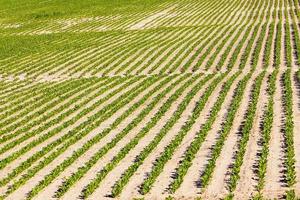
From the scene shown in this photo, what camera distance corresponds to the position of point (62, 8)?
88.8 meters

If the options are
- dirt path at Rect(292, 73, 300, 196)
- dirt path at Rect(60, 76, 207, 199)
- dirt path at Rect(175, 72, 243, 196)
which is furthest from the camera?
dirt path at Rect(292, 73, 300, 196)

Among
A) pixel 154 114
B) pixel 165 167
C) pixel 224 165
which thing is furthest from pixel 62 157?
pixel 224 165

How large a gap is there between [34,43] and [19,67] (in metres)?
13.2

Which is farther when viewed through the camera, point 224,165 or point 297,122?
point 297,122

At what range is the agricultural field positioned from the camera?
58.3ft

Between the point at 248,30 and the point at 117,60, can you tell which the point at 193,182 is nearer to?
the point at 117,60

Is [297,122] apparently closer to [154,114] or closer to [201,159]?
[201,159]

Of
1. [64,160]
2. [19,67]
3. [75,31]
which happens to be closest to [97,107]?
[64,160]

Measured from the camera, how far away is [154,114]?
26297 millimetres

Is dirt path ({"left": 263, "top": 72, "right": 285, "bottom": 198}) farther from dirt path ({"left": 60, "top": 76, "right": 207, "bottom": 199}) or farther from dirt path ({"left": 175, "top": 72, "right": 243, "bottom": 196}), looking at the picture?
dirt path ({"left": 60, "top": 76, "right": 207, "bottom": 199})

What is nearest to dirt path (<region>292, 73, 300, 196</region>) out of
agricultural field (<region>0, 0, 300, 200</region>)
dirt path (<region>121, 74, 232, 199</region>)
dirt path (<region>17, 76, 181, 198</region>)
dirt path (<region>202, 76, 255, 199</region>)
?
agricultural field (<region>0, 0, 300, 200</region>)

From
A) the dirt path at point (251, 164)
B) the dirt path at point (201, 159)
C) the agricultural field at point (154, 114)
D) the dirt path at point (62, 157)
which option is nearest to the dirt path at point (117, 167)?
the agricultural field at point (154, 114)

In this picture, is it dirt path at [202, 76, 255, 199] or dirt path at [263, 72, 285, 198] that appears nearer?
dirt path at [263, 72, 285, 198]

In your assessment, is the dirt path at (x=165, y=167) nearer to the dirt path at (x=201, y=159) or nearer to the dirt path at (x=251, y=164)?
the dirt path at (x=201, y=159)
